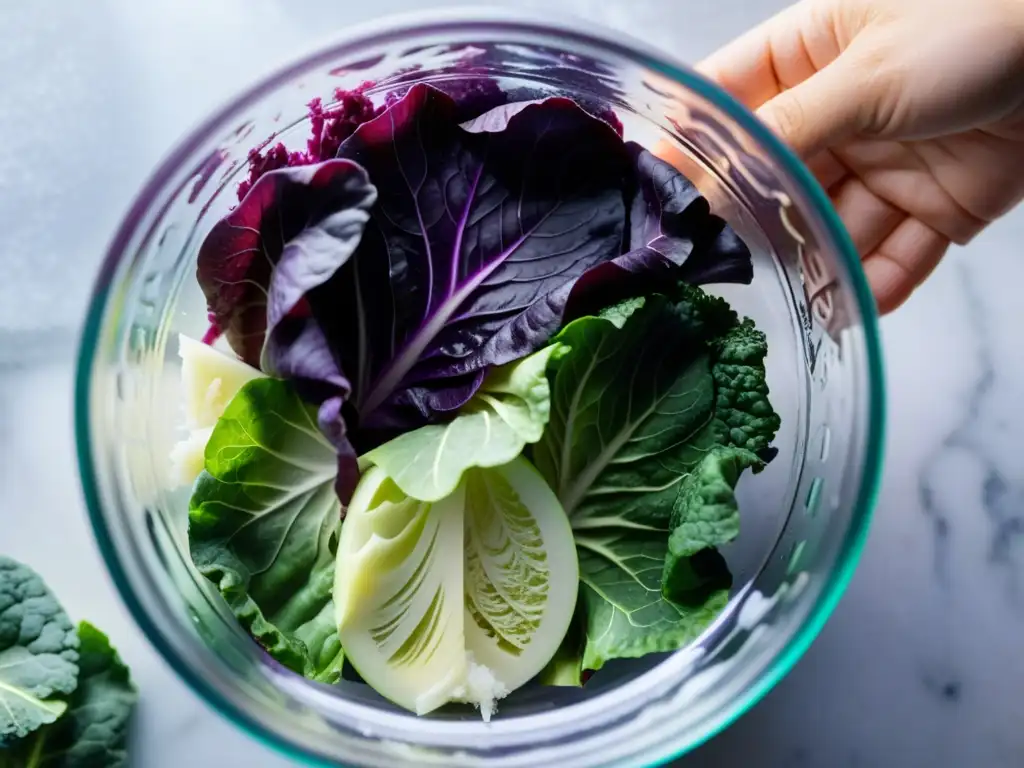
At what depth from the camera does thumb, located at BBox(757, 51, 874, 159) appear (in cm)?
85

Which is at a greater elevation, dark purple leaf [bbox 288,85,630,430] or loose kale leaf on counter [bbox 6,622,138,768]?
dark purple leaf [bbox 288,85,630,430]

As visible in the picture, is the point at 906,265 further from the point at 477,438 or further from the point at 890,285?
the point at 477,438

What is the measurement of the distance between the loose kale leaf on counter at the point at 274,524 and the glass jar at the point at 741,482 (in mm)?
47

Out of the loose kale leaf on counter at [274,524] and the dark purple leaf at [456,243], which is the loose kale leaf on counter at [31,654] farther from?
the dark purple leaf at [456,243]

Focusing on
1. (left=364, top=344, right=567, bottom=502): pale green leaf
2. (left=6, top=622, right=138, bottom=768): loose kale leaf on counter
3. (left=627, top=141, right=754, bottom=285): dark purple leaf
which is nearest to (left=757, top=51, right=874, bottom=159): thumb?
(left=627, top=141, right=754, bottom=285): dark purple leaf

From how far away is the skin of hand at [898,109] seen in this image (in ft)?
2.77

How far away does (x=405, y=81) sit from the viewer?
2.64ft

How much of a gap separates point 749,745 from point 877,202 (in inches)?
21.2

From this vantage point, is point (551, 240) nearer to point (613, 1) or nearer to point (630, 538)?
point (630, 538)

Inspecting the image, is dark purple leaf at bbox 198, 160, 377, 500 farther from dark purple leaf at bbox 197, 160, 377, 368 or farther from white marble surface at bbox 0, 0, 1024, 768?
white marble surface at bbox 0, 0, 1024, 768

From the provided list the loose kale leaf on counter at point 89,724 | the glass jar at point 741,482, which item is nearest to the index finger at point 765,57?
the glass jar at point 741,482

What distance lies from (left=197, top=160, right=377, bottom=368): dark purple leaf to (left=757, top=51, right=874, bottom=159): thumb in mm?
378

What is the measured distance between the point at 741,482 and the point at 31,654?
2.12 ft

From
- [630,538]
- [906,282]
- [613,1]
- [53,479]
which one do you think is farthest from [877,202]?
[53,479]
